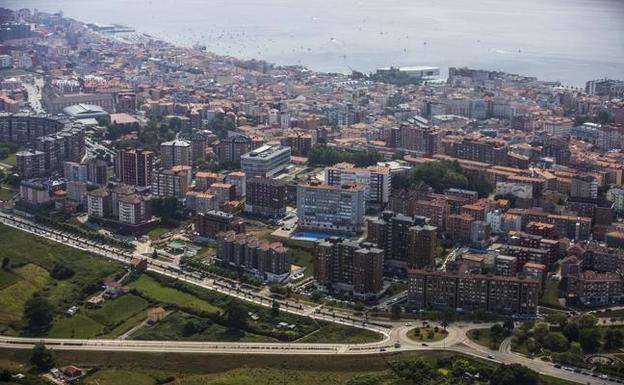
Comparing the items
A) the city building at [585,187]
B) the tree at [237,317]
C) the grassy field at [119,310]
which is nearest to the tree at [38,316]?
the grassy field at [119,310]

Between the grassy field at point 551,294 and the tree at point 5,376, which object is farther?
the grassy field at point 551,294

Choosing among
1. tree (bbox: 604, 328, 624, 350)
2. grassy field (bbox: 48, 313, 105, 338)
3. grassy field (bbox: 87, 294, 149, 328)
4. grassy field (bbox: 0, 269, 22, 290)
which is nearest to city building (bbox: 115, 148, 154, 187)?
grassy field (bbox: 0, 269, 22, 290)

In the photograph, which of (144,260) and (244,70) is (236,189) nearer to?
(144,260)

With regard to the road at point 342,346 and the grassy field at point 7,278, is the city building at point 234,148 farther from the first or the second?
the road at point 342,346

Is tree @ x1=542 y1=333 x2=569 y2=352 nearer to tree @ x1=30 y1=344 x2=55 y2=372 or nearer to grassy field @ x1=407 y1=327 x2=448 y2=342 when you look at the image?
grassy field @ x1=407 y1=327 x2=448 y2=342

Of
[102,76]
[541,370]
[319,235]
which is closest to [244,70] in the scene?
[102,76]

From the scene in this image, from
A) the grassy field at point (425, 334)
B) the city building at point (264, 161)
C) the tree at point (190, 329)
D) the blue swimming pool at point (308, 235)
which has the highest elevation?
the city building at point (264, 161)
